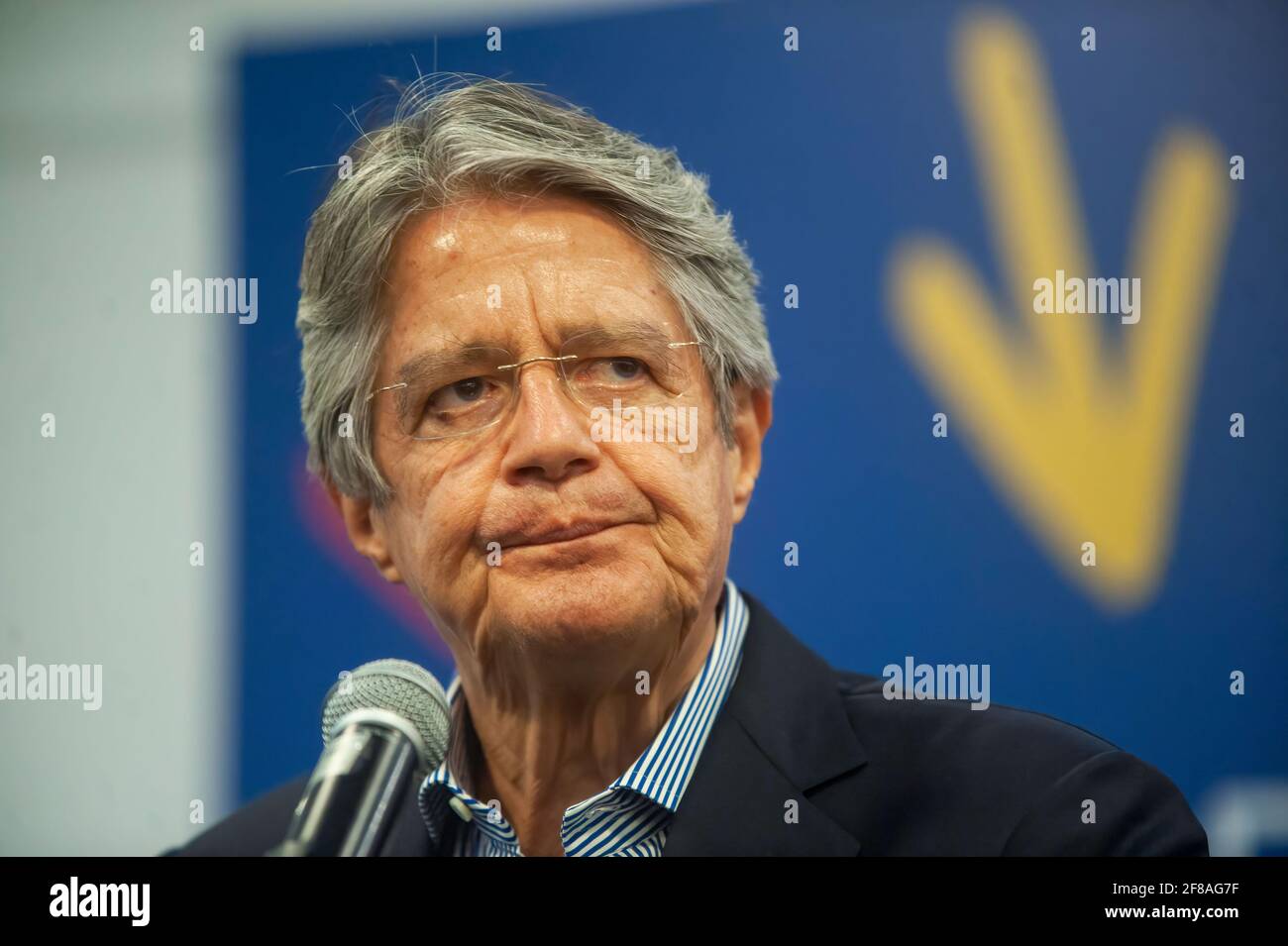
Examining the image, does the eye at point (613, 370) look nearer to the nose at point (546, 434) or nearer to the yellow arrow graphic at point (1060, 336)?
the nose at point (546, 434)

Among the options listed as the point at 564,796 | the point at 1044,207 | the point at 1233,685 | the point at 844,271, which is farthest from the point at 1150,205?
the point at 564,796

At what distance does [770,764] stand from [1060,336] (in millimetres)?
1042

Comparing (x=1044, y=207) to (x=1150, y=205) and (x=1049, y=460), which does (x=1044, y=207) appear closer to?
(x=1150, y=205)

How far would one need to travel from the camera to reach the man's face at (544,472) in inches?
81.8

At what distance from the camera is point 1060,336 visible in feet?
8.13

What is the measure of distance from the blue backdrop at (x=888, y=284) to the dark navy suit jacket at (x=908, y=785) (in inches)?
12.0

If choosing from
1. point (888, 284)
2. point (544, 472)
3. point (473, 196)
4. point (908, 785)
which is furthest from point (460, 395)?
point (908, 785)

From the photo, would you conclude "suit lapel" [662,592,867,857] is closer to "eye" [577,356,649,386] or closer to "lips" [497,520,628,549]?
"lips" [497,520,628,549]

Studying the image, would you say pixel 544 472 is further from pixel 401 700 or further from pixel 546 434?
pixel 401 700

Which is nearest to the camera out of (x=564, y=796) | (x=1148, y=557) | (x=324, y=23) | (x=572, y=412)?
(x=572, y=412)

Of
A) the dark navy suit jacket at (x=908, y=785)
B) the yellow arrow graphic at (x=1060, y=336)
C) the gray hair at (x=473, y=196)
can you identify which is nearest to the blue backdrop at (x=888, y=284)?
the yellow arrow graphic at (x=1060, y=336)

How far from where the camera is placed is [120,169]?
280cm

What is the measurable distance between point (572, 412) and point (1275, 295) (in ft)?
4.60

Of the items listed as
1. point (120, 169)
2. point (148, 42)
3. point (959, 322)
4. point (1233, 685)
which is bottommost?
point (1233, 685)
